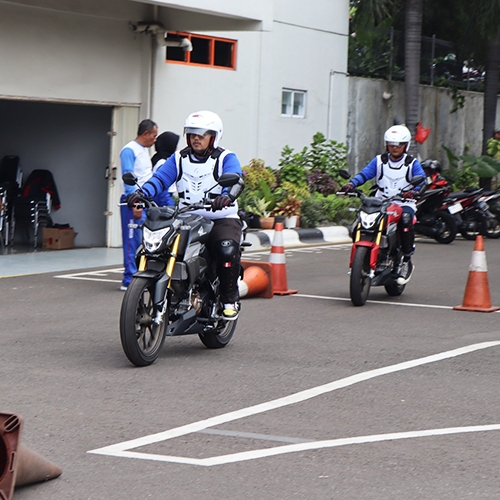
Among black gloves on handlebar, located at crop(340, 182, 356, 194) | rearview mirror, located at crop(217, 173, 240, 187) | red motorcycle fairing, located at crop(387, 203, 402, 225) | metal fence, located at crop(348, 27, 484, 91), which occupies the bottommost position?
red motorcycle fairing, located at crop(387, 203, 402, 225)

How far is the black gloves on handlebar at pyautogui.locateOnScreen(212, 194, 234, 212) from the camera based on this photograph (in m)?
8.06

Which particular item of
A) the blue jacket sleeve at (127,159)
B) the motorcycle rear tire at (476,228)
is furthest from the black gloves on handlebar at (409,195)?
the motorcycle rear tire at (476,228)

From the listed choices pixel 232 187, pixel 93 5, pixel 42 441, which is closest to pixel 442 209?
pixel 93 5

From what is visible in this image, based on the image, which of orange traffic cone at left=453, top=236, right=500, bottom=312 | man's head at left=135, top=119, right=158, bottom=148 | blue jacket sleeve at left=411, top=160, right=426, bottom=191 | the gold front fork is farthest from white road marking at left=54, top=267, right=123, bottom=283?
the gold front fork

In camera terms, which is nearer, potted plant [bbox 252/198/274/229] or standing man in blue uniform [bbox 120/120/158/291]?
standing man in blue uniform [bbox 120/120/158/291]

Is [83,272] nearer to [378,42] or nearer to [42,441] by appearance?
[42,441]

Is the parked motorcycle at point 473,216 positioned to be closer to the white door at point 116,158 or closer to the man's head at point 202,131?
the white door at point 116,158

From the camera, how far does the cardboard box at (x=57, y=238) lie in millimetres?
17484

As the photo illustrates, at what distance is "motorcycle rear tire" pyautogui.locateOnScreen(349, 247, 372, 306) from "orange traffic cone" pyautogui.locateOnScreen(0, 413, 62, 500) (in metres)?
6.42

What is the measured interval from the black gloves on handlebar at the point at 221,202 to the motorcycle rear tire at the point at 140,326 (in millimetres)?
761

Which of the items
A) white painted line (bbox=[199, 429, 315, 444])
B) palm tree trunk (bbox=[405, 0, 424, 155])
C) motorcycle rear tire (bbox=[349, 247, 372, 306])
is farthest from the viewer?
palm tree trunk (bbox=[405, 0, 424, 155])

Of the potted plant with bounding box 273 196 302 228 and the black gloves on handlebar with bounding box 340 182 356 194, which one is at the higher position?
the black gloves on handlebar with bounding box 340 182 356 194

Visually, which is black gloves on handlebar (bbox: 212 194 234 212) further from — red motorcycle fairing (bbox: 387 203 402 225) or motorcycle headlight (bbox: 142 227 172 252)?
red motorcycle fairing (bbox: 387 203 402 225)

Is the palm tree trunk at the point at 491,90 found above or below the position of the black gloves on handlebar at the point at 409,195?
above
